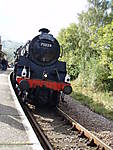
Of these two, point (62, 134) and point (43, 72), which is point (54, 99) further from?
point (62, 134)

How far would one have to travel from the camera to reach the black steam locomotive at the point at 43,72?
9.56 m

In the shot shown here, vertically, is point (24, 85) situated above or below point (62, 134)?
above

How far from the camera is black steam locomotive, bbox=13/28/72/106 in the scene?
9.56 m

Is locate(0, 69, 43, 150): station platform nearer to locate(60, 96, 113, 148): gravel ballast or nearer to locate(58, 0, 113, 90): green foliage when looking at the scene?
locate(60, 96, 113, 148): gravel ballast

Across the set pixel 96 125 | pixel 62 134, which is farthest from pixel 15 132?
pixel 96 125

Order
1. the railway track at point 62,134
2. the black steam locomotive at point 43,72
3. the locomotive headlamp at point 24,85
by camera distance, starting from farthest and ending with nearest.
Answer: the black steam locomotive at point 43,72
the locomotive headlamp at point 24,85
the railway track at point 62,134

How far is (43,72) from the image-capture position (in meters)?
10.1

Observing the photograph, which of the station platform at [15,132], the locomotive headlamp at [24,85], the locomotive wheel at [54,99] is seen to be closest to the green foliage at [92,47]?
the locomotive wheel at [54,99]

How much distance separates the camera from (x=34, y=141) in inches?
193

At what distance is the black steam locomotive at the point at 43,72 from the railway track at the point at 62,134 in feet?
2.40

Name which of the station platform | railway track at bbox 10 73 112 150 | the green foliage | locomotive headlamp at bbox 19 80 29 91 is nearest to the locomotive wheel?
railway track at bbox 10 73 112 150

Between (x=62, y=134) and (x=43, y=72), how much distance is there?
351 cm

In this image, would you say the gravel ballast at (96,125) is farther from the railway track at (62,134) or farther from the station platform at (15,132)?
the station platform at (15,132)

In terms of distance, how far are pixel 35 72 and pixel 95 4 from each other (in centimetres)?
2416
